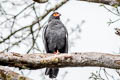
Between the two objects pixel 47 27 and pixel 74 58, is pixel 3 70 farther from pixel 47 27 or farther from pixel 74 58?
pixel 47 27

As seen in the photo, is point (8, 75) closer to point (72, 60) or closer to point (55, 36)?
point (72, 60)

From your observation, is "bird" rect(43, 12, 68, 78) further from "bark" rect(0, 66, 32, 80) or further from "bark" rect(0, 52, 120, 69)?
"bark" rect(0, 66, 32, 80)

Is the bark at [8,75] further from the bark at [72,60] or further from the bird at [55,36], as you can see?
the bird at [55,36]

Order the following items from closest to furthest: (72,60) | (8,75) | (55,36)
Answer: (8,75)
(72,60)
(55,36)

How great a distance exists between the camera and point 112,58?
10.7ft

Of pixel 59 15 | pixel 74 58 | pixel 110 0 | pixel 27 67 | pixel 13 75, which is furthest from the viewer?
pixel 59 15

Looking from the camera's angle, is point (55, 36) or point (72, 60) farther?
point (55, 36)

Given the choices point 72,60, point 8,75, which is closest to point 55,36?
point 72,60

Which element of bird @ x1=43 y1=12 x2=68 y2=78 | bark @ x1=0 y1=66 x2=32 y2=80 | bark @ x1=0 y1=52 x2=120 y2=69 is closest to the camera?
bark @ x1=0 y1=66 x2=32 y2=80

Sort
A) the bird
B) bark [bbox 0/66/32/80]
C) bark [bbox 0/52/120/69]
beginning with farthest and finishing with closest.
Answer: the bird → bark [bbox 0/52/120/69] → bark [bbox 0/66/32/80]

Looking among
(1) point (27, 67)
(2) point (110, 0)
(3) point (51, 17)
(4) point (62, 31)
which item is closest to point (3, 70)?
(1) point (27, 67)

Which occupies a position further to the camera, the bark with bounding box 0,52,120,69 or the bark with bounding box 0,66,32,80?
the bark with bounding box 0,52,120,69

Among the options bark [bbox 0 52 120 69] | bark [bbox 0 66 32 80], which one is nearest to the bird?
bark [bbox 0 52 120 69]

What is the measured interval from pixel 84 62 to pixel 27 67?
0.62 metres
